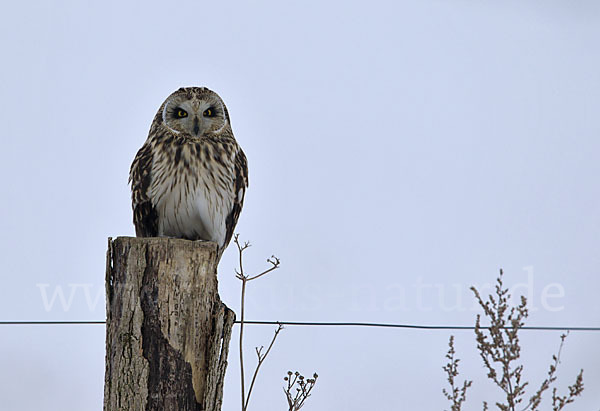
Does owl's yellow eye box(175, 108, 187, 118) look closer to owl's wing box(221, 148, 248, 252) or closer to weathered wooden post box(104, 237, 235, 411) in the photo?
owl's wing box(221, 148, 248, 252)

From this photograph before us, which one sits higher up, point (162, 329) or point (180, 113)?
point (180, 113)

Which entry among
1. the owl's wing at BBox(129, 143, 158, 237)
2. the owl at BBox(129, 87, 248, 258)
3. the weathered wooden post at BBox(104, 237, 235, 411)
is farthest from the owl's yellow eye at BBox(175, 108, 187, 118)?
the weathered wooden post at BBox(104, 237, 235, 411)

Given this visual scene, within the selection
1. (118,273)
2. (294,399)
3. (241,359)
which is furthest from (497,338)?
(118,273)

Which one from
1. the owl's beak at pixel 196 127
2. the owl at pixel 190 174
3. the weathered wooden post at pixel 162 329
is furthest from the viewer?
the owl's beak at pixel 196 127

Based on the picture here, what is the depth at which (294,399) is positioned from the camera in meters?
2.10

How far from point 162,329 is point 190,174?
0.82 m

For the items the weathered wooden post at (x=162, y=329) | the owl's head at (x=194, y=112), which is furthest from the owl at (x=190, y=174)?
the weathered wooden post at (x=162, y=329)

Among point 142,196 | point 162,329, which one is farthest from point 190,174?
point 162,329

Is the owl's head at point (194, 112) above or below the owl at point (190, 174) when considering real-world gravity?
above

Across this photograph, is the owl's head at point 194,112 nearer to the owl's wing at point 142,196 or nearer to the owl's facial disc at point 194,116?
the owl's facial disc at point 194,116

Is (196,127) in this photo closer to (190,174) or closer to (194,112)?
(194,112)

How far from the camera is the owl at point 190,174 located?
2502 millimetres

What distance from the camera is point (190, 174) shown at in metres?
2.50

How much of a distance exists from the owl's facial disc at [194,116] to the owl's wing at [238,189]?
0.15 metres
